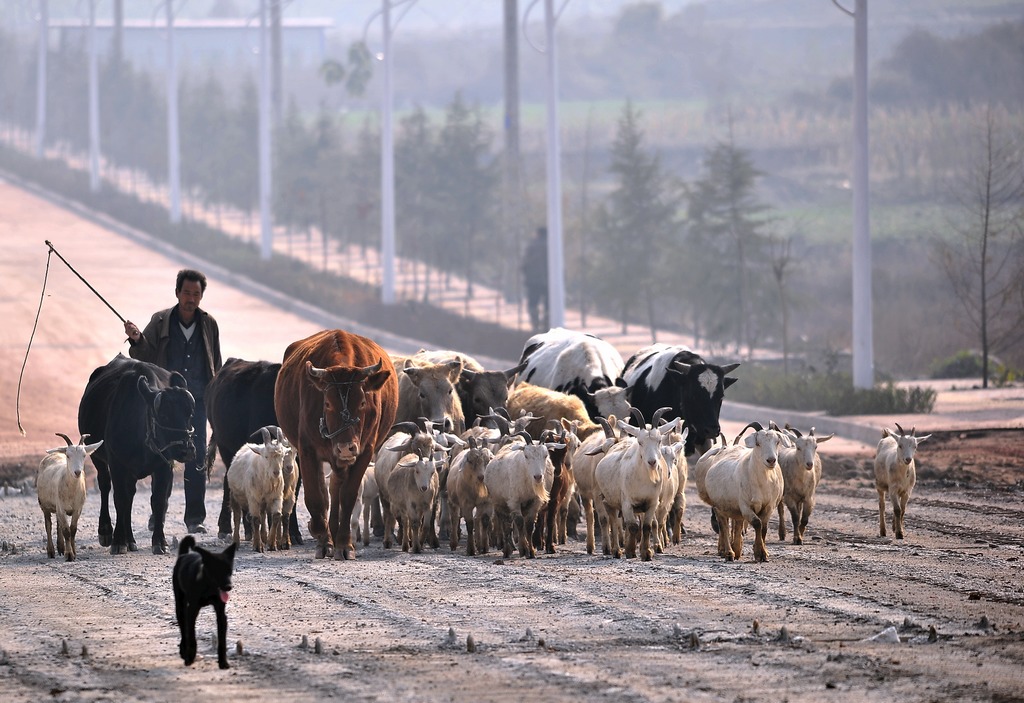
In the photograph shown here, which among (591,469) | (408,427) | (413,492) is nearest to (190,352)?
(408,427)

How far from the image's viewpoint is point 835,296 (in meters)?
69.5

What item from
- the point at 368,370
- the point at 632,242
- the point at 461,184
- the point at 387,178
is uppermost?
the point at 461,184

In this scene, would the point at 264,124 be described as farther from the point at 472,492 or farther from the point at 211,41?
the point at 211,41

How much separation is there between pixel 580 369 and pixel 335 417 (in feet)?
19.2

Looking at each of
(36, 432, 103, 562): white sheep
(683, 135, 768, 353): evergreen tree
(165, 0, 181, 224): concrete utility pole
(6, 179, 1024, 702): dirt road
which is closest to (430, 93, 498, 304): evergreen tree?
(683, 135, 768, 353): evergreen tree

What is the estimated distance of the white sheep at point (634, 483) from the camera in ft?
53.9

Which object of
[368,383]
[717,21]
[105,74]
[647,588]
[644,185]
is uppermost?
[717,21]

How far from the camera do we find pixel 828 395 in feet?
110

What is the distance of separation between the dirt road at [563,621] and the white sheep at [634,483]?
0.34m

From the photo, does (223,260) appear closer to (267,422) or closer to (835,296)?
(835,296)

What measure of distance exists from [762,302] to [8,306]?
20821 millimetres

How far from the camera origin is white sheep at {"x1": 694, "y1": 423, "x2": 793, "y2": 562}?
647 inches

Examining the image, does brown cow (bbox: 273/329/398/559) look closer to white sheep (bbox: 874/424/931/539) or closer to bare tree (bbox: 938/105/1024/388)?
white sheep (bbox: 874/424/931/539)

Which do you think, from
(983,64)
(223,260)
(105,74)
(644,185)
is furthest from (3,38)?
(644,185)
